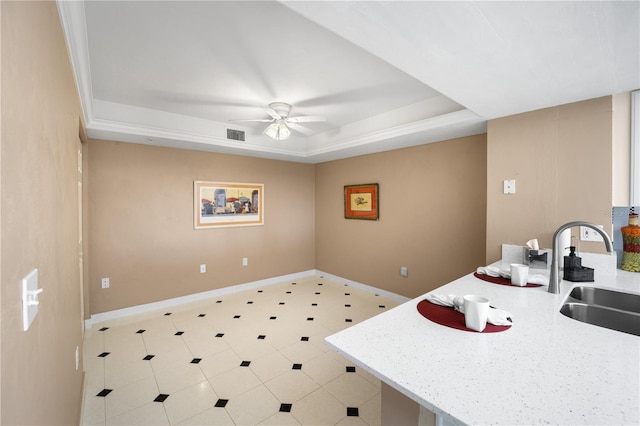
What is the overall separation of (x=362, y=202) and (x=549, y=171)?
263cm

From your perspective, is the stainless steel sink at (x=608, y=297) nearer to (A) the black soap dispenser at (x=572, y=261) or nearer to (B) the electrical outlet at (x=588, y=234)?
(A) the black soap dispenser at (x=572, y=261)

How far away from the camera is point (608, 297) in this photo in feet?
5.75

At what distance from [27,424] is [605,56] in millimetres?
3059

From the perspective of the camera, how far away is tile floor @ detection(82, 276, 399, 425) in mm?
1997

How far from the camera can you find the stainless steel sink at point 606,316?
1454 mm

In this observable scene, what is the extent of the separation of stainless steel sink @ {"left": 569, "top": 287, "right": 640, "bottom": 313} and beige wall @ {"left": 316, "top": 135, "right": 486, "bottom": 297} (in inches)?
61.3

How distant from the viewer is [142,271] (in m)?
Result: 3.79

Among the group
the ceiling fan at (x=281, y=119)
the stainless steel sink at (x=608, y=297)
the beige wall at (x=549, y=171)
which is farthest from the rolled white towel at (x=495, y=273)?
the ceiling fan at (x=281, y=119)

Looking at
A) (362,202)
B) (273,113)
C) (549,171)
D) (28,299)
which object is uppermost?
(273,113)

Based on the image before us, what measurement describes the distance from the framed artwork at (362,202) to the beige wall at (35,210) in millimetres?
3727

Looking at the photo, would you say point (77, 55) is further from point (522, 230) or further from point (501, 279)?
point (522, 230)

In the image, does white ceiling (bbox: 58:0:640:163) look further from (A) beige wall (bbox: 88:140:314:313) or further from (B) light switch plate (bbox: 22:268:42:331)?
(B) light switch plate (bbox: 22:268:42:331)

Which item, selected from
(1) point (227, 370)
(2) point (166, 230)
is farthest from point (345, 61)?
(2) point (166, 230)

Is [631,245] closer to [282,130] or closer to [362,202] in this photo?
[362,202]
